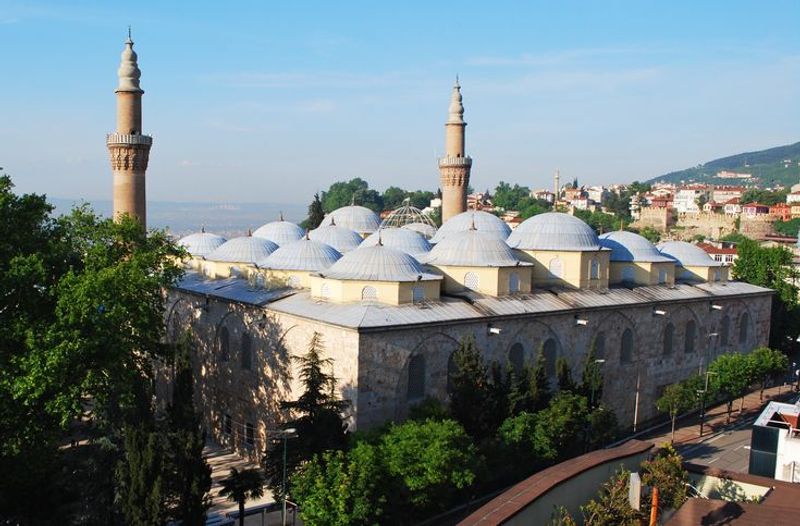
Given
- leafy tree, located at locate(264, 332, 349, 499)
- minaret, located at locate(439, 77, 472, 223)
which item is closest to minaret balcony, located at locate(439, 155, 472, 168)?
minaret, located at locate(439, 77, 472, 223)

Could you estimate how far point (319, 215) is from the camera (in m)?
56.8

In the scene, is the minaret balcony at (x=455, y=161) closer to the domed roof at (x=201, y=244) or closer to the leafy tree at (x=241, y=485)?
the domed roof at (x=201, y=244)

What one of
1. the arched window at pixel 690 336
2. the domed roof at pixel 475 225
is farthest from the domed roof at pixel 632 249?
the domed roof at pixel 475 225

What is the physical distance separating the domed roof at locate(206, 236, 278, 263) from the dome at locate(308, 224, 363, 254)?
10.6 feet

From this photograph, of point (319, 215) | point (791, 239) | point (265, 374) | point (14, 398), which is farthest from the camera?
point (791, 239)

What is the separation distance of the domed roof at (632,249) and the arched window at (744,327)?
4.75 meters

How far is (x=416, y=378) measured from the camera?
21.1m

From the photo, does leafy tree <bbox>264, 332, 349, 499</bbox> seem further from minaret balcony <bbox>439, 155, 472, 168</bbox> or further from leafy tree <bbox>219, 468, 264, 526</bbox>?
minaret balcony <bbox>439, 155, 472, 168</bbox>

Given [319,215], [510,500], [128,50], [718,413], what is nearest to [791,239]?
[319,215]

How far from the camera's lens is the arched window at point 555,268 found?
27.4 metres

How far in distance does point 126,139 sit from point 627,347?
65.9 ft

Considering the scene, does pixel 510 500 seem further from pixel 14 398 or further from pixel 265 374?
pixel 265 374

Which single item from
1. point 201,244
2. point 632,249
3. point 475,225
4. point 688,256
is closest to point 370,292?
point 475,225

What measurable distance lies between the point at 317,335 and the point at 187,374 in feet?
11.4
